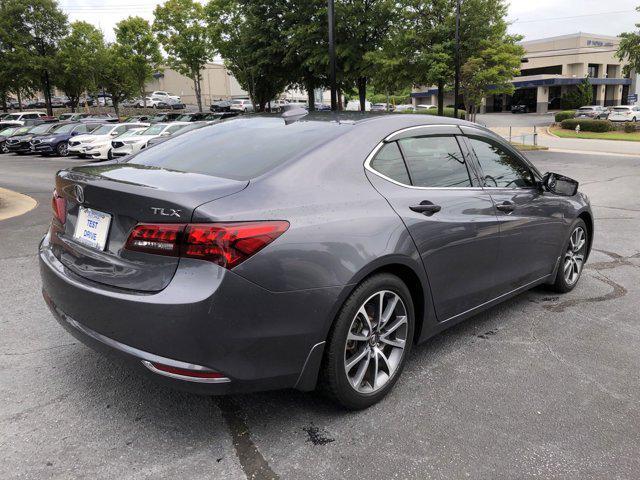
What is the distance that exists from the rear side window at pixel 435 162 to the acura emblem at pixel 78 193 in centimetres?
183

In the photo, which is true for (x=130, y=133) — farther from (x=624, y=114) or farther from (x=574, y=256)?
(x=624, y=114)

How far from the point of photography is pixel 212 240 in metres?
2.38

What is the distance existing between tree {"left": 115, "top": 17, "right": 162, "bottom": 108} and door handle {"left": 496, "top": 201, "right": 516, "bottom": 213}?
43.3 meters

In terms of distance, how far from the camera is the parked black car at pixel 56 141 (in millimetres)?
24484

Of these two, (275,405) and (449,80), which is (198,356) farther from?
(449,80)

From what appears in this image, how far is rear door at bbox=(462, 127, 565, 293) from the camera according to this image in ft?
12.7

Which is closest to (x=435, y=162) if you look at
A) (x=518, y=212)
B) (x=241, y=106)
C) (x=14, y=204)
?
(x=518, y=212)

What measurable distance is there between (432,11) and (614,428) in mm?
26681

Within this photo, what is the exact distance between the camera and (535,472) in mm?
2504

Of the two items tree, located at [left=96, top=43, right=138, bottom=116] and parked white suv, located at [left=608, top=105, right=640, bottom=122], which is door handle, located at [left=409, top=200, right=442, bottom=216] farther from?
parked white suv, located at [left=608, top=105, right=640, bottom=122]

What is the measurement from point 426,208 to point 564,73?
266 feet

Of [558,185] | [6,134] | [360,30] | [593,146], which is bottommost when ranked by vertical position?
[593,146]

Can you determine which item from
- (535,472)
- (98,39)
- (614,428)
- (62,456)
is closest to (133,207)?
(62,456)

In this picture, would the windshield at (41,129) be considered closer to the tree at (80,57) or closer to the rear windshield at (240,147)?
the tree at (80,57)
